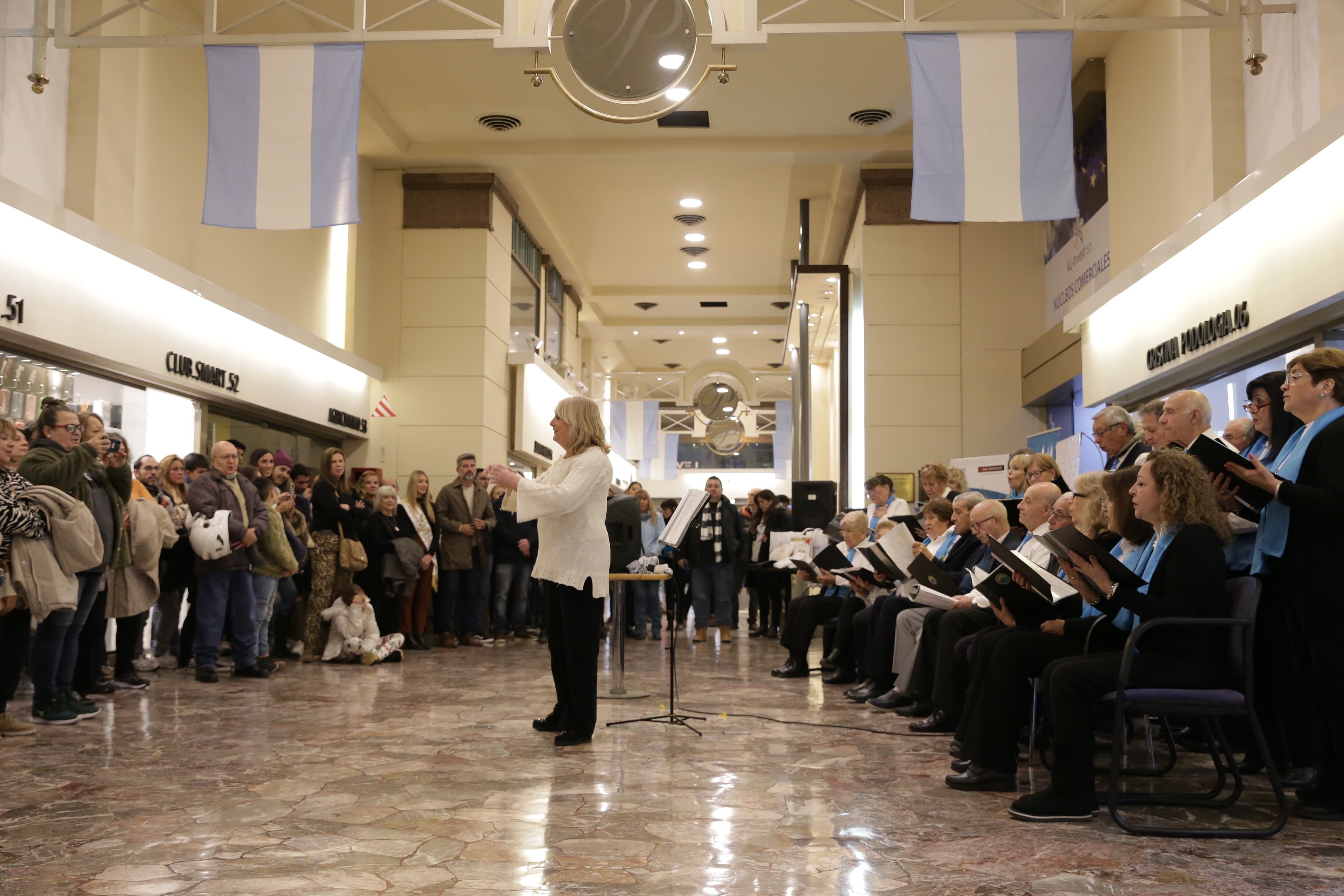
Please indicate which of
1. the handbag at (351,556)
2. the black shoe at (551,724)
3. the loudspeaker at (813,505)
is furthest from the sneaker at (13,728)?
the loudspeaker at (813,505)

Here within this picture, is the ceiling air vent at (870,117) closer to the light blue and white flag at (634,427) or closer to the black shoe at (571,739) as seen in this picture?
the black shoe at (571,739)

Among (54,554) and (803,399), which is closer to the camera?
(54,554)

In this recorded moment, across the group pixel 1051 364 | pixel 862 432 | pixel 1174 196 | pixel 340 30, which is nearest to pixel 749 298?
Result: pixel 862 432

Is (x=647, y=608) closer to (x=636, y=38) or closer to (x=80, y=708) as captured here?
(x=636, y=38)

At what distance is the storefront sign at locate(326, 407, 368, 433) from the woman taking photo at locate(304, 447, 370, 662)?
2.90 meters

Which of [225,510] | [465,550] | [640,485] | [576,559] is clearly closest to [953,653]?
[576,559]

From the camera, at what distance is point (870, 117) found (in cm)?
1115

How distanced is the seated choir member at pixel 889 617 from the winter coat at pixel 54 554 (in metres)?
3.94

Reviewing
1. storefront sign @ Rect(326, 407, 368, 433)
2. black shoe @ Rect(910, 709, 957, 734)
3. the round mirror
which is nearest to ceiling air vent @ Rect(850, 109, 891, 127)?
the round mirror

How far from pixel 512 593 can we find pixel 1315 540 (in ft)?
26.0

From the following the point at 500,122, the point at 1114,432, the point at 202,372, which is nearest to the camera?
the point at 1114,432

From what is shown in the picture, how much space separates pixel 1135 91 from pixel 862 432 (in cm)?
459

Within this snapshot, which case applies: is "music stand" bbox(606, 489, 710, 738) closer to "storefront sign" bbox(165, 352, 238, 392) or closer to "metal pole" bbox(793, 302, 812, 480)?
"storefront sign" bbox(165, 352, 238, 392)

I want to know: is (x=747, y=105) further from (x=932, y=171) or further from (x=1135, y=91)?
(x=932, y=171)
